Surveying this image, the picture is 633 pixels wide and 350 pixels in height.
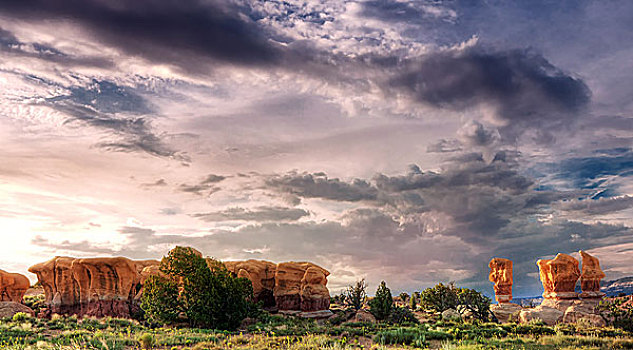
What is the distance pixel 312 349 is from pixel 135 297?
38.7 meters

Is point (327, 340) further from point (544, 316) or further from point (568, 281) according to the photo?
point (568, 281)

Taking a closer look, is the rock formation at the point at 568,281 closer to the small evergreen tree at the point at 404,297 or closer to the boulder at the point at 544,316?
the boulder at the point at 544,316

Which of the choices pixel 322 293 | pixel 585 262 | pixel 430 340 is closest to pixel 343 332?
pixel 430 340

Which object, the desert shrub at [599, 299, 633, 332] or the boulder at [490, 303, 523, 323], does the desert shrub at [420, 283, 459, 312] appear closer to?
the boulder at [490, 303, 523, 323]

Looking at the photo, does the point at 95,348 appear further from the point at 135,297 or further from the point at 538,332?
the point at 135,297

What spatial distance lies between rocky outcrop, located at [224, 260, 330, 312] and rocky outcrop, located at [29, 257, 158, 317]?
12.4 meters

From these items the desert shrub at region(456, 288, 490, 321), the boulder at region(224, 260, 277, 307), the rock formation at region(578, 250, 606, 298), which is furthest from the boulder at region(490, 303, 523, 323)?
the boulder at region(224, 260, 277, 307)

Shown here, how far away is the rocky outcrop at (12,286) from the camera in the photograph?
53062mm

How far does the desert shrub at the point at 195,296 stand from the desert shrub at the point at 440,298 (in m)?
Answer: 30.6

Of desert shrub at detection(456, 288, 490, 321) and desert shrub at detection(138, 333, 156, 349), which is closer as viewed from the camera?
desert shrub at detection(138, 333, 156, 349)

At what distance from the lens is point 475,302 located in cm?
5231

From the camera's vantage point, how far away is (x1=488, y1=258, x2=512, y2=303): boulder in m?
65.2

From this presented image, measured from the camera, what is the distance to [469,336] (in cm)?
2598

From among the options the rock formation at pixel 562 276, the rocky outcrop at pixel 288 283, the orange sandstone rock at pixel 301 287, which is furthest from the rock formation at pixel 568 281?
the rocky outcrop at pixel 288 283
